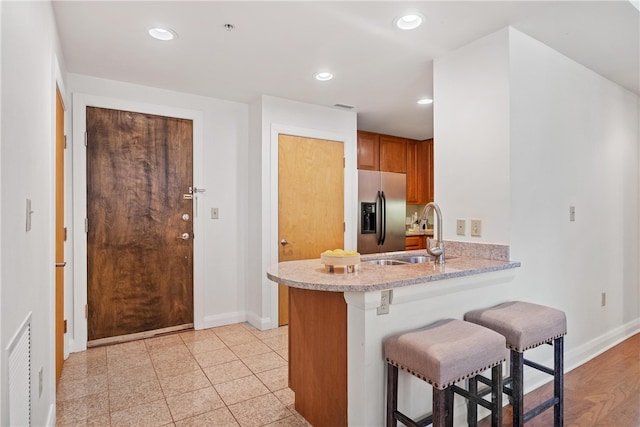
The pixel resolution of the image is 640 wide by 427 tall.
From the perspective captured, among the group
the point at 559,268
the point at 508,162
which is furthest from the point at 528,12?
the point at 559,268

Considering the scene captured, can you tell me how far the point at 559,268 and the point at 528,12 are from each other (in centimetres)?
171

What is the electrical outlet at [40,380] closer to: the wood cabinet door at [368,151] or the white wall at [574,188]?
the white wall at [574,188]

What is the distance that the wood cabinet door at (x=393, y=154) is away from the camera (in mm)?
5020

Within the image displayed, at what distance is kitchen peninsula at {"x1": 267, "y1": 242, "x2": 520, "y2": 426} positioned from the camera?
64.6 inches

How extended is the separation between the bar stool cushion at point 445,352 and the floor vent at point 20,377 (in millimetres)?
1378

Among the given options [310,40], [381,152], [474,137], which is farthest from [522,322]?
[381,152]

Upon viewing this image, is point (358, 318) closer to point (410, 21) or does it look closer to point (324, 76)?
point (410, 21)

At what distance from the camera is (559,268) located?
259 centimetres

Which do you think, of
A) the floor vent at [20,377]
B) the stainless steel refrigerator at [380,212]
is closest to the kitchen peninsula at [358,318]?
the floor vent at [20,377]

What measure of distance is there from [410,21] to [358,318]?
5.65 feet

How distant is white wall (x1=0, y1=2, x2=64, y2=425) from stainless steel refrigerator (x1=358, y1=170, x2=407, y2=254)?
3.03m

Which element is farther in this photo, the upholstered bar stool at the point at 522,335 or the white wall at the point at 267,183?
the white wall at the point at 267,183

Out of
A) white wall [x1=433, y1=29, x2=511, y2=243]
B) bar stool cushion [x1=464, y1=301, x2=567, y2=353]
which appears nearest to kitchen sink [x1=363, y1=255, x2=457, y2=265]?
white wall [x1=433, y1=29, x2=511, y2=243]

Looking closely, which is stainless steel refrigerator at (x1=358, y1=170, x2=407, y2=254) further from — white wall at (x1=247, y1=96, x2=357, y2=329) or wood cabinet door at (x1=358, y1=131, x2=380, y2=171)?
white wall at (x1=247, y1=96, x2=357, y2=329)
